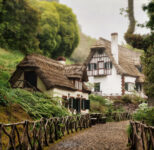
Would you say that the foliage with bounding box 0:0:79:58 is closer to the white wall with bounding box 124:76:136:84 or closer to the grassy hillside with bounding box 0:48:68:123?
the white wall with bounding box 124:76:136:84

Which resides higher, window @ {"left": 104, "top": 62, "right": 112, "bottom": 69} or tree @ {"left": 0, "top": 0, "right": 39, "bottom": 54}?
tree @ {"left": 0, "top": 0, "right": 39, "bottom": 54}

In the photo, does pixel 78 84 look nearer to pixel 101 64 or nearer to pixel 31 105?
pixel 101 64

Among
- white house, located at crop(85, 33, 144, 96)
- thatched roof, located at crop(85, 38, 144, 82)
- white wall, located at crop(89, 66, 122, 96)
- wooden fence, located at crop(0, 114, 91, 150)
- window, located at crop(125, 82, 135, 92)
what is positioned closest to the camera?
wooden fence, located at crop(0, 114, 91, 150)

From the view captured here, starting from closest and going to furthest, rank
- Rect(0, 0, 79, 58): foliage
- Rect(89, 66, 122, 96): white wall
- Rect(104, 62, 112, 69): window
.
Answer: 1. Rect(0, 0, 79, 58): foliage
2. Rect(89, 66, 122, 96): white wall
3. Rect(104, 62, 112, 69): window

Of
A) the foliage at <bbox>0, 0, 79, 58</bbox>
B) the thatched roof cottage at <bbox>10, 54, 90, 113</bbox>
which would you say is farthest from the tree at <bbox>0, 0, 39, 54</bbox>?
the thatched roof cottage at <bbox>10, 54, 90, 113</bbox>

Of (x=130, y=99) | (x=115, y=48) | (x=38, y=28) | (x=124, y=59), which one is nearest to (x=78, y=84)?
(x=130, y=99)

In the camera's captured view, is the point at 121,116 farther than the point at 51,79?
Yes

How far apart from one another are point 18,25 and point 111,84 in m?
16.9

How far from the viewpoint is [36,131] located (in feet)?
31.6

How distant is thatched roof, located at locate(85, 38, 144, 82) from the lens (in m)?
40.2

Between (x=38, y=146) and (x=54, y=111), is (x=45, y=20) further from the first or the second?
(x=38, y=146)

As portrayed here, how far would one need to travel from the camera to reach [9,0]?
3784cm

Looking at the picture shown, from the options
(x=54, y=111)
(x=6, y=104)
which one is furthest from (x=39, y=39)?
(x=6, y=104)

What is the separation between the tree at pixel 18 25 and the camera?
36.8 meters
